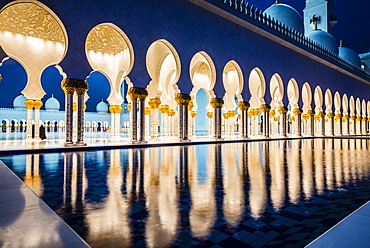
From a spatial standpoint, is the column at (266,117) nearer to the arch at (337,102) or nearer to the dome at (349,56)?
the arch at (337,102)

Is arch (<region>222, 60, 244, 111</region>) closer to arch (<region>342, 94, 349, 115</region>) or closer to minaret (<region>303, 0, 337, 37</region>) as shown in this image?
arch (<region>342, 94, 349, 115</region>)

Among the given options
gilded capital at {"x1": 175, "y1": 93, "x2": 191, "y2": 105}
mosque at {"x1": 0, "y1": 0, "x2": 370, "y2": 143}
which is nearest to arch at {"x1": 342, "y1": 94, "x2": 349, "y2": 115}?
mosque at {"x1": 0, "y1": 0, "x2": 370, "y2": 143}

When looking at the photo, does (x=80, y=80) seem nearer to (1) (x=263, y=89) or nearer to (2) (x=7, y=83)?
(1) (x=263, y=89)

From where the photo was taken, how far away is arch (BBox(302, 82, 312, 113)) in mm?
16000

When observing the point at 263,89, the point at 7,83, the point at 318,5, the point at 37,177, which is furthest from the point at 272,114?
the point at 7,83

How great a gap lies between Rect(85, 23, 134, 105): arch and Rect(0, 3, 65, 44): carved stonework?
133 cm

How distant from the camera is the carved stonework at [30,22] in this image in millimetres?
7973

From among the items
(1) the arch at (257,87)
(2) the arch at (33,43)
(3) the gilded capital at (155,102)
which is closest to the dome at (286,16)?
(1) the arch at (257,87)

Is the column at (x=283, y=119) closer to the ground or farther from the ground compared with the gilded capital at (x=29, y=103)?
closer to the ground

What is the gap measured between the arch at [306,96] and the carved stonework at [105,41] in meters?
11.9

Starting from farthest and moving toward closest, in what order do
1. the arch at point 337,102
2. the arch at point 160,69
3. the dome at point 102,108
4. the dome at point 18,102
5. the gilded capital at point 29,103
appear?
the dome at point 102,108
the dome at point 18,102
the arch at point 337,102
the arch at point 160,69
the gilded capital at point 29,103

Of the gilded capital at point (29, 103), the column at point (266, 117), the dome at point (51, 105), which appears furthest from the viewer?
the dome at point (51, 105)

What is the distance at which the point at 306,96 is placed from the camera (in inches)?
643

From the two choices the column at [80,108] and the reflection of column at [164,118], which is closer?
the column at [80,108]
